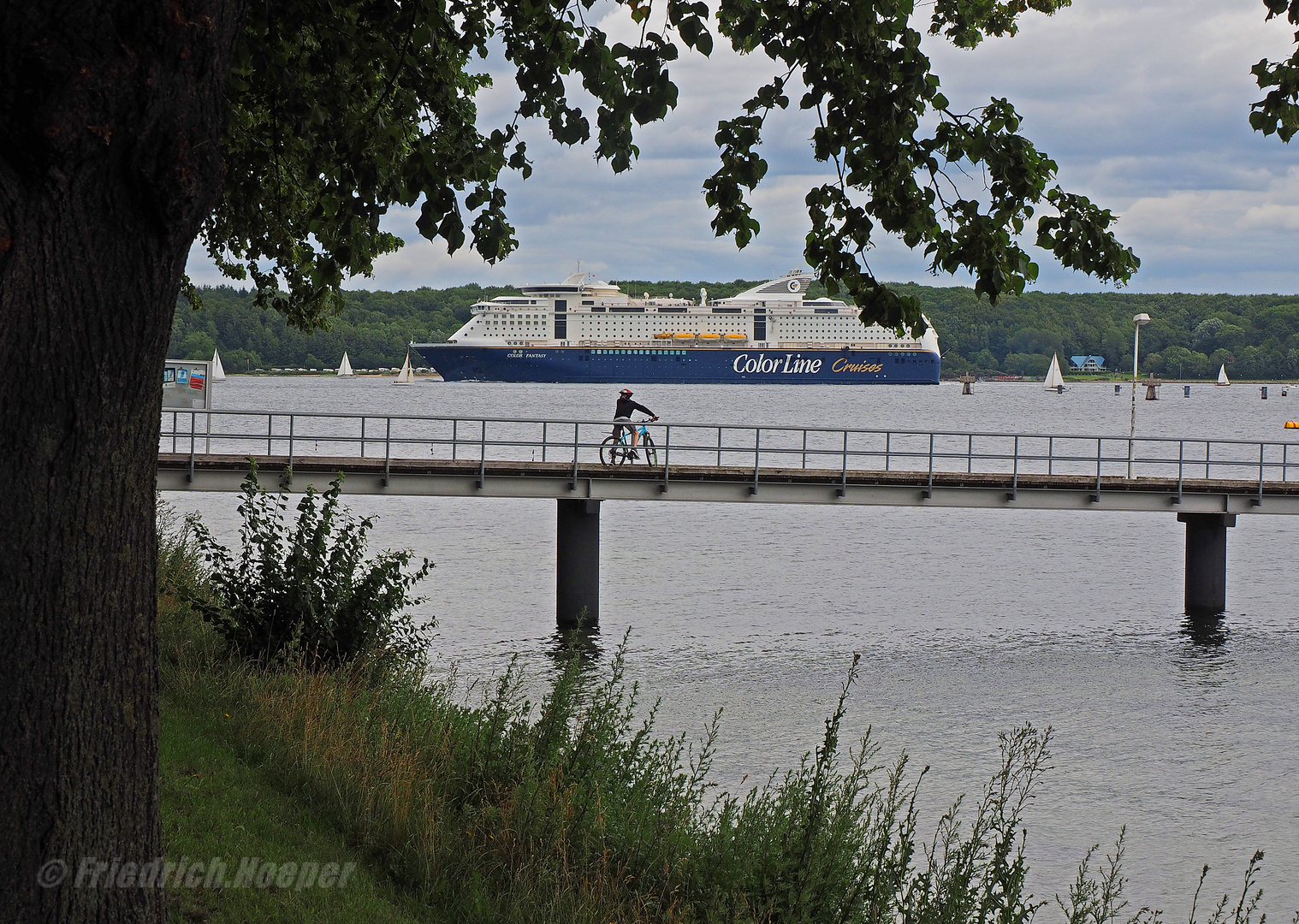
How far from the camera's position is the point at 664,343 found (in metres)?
128

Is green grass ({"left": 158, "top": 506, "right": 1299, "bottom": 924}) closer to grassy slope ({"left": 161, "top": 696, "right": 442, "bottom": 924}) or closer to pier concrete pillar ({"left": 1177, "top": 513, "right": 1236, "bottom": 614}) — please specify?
grassy slope ({"left": 161, "top": 696, "right": 442, "bottom": 924})

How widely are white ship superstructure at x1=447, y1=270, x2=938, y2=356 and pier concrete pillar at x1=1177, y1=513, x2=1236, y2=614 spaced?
347ft

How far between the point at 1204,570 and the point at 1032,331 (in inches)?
5197

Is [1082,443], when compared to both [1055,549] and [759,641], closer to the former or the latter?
[1055,549]

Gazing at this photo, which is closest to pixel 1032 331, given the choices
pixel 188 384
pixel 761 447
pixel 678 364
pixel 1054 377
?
pixel 1054 377

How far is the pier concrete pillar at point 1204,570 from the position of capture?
21.5 metres

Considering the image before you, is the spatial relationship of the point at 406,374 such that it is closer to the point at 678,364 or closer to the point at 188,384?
the point at 678,364

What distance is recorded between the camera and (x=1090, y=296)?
13688cm

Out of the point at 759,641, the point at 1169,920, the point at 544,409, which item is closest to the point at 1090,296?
the point at 544,409

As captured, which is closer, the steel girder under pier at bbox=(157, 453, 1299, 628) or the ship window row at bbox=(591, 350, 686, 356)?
the steel girder under pier at bbox=(157, 453, 1299, 628)

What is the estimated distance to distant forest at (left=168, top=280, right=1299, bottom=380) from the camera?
135375 millimetres

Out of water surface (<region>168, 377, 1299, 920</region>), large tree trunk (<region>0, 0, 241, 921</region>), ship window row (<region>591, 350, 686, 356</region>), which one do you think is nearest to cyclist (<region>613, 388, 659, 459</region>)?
water surface (<region>168, 377, 1299, 920</region>)

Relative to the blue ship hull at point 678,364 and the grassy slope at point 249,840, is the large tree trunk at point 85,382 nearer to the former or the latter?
the grassy slope at point 249,840

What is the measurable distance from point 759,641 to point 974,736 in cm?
567
